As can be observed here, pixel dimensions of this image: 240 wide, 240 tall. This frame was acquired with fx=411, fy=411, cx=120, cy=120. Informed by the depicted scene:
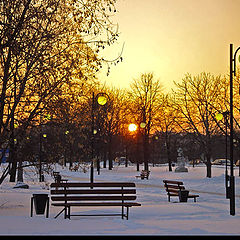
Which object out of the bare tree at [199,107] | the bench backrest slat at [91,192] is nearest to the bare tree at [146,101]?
the bare tree at [199,107]

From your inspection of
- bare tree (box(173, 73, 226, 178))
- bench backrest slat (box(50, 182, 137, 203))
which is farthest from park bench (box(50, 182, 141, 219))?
bare tree (box(173, 73, 226, 178))

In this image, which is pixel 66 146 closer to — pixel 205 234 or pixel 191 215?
pixel 191 215

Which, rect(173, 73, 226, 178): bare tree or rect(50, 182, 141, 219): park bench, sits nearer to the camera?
rect(50, 182, 141, 219): park bench

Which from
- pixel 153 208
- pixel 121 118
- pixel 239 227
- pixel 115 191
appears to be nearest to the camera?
pixel 239 227

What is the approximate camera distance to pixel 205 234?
856cm

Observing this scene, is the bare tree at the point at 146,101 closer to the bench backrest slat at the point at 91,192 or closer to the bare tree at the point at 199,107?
the bare tree at the point at 199,107

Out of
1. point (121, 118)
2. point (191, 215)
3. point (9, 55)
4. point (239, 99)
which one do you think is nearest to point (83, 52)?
point (9, 55)

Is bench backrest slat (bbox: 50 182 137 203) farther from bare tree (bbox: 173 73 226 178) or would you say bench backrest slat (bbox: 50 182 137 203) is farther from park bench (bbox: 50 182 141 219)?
bare tree (bbox: 173 73 226 178)

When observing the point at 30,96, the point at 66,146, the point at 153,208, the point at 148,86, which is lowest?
the point at 153,208

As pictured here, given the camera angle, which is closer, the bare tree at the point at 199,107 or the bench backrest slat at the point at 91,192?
the bench backrest slat at the point at 91,192

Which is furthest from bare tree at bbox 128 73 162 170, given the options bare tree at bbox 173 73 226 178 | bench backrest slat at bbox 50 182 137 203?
bench backrest slat at bbox 50 182 137 203

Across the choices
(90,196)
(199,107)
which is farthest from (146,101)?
(90,196)

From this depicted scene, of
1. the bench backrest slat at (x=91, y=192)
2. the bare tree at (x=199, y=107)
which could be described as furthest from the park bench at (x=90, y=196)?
the bare tree at (x=199, y=107)

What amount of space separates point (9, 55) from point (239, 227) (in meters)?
7.91
